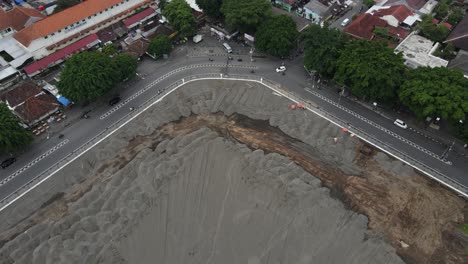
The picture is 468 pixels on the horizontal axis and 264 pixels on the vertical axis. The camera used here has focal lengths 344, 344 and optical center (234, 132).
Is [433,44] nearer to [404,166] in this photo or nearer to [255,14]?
[404,166]

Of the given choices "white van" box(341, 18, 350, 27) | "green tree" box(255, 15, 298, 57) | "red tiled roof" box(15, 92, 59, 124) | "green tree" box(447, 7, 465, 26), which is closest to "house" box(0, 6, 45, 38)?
"red tiled roof" box(15, 92, 59, 124)

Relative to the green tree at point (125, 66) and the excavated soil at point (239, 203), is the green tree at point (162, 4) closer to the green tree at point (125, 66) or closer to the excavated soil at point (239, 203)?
the green tree at point (125, 66)

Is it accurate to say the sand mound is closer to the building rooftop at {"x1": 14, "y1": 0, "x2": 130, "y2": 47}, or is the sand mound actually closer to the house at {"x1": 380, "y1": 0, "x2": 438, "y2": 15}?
the building rooftop at {"x1": 14, "y1": 0, "x2": 130, "y2": 47}

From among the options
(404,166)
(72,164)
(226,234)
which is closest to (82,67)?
(72,164)

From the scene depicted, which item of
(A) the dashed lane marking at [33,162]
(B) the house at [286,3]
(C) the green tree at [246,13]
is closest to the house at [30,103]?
(A) the dashed lane marking at [33,162]

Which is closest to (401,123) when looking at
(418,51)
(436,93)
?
(436,93)

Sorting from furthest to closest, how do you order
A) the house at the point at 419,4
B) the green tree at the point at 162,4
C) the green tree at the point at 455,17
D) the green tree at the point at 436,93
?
1. the green tree at the point at 162,4
2. the house at the point at 419,4
3. the green tree at the point at 455,17
4. the green tree at the point at 436,93

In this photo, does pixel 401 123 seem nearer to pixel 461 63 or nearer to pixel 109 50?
pixel 461 63
